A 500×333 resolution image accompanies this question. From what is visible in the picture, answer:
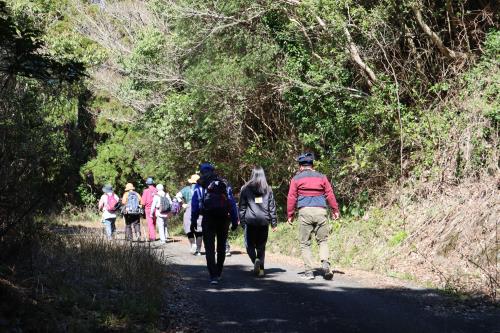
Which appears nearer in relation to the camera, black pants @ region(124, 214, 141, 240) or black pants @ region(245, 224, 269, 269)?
black pants @ region(245, 224, 269, 269)

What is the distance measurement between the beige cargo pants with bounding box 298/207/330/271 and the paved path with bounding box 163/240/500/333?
1.35 feet

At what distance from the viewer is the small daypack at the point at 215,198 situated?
9.96 metres

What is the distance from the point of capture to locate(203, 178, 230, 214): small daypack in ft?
32.7

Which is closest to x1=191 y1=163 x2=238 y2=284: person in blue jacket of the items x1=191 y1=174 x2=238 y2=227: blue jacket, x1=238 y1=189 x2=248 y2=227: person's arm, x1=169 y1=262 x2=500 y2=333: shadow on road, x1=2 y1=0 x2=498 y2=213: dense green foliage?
x1=191 y1=174 x2=238 y2=227: blue jacket

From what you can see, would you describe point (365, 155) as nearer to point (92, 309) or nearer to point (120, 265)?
point (120, 265)

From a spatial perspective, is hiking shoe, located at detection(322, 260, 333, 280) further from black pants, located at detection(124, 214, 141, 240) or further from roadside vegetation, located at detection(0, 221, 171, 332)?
black pants, located at detection(124, 214, 141, 240)

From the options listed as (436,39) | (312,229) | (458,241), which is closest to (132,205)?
(312,229)

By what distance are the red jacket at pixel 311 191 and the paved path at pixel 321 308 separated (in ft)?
4.21

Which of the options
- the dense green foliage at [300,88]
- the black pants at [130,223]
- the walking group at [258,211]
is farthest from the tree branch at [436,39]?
the black pants at [130,223]

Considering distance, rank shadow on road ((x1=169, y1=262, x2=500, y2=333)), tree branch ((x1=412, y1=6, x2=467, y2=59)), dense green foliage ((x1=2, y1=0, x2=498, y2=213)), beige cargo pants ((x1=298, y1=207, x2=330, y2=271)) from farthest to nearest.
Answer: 1. tree branch ((x1=412, y1=6, x2=467, y2=59))
2. dense green foliage ((x1=2, y1=0, x2=498, y2=213))
3. beige cargo pants ((x1=298, y1=207, x2=330, y2=271))
4. shadow on road ((x1=169, y1=262, x2=500, y2=333))

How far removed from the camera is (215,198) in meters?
10.0

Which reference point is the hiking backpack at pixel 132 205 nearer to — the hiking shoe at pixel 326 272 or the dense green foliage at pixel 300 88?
the dense green foliage at pixel 300 88

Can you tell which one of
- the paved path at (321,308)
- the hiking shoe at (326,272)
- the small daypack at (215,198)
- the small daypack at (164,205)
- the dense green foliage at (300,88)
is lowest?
the paved path at (321,308)

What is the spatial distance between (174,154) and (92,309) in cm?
1762
